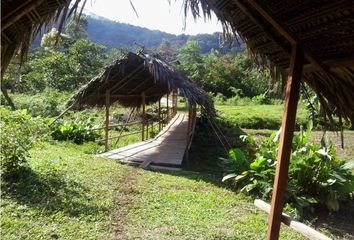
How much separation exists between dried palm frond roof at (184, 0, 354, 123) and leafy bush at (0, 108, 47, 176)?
180 inches

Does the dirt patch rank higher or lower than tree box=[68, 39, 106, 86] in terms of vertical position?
lower

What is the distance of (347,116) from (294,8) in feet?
3.65

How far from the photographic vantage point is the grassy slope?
5.01 metres

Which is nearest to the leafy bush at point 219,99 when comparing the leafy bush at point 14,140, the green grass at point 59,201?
the green grass at point 59,201

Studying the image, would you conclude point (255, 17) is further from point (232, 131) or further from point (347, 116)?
point (232, 131)

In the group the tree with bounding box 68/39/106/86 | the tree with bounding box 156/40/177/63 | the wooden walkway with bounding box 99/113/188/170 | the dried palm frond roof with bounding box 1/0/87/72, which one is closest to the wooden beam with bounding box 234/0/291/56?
the dried palm frond roof with bounding box 1/0/87/72

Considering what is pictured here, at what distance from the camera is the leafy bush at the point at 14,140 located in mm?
6324

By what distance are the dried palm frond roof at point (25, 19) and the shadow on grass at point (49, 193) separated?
3.38 metres

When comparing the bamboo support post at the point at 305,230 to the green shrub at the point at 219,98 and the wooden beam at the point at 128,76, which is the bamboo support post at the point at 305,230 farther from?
the green shrub at the point at 219,98

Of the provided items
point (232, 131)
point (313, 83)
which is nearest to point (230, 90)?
point (232, 131)

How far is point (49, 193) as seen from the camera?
606cm

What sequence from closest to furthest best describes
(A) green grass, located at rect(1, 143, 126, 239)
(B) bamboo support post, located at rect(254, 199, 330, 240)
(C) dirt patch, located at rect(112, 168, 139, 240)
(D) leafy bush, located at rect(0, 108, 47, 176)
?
(B) bamboo support post, located at rect(254, 199, 330, 240) → (A) green grass, located at rect(1, 143, 126, 239) → (C) dirt patch, located at rect(112, 168, 139, 240) → (D) leafy bush, located at rect(0, 108, 47, 176)

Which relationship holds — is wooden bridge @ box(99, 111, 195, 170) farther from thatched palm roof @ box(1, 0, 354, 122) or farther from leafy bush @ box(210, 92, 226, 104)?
leafy bush @ box(210, 92, 226, 104)

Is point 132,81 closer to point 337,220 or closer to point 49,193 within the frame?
point 49,193
